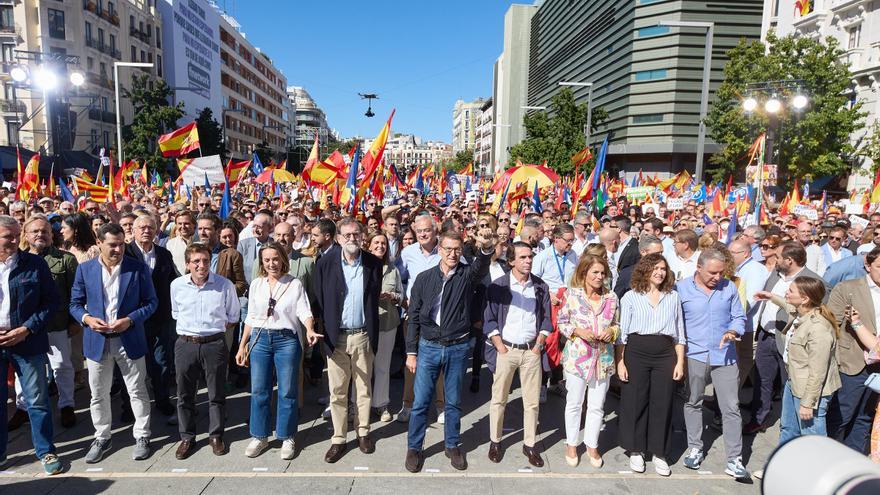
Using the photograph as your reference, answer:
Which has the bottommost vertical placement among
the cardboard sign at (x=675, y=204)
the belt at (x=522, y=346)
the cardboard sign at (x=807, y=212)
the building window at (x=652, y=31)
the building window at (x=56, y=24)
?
the belt at (x=522, y=346)

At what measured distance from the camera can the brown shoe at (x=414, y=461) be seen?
175 inches

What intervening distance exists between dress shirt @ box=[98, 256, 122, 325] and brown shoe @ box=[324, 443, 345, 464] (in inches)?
83.9

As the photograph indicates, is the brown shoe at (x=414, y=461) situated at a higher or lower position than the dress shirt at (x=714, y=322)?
lower

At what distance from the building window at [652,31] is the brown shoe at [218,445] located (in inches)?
1729

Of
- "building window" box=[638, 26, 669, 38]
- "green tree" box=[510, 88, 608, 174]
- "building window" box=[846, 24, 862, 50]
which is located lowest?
"green tree" box=[510, 88, 608, 174]

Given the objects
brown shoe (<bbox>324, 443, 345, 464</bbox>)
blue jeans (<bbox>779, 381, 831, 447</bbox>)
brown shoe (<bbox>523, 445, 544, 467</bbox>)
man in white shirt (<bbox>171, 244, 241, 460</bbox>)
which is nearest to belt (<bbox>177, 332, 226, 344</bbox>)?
man in white shirt (<bbox>171, 244, 241, 460</bbox>)

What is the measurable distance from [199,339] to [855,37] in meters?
38.3

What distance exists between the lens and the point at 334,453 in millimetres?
4598

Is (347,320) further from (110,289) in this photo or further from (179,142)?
(179,142)

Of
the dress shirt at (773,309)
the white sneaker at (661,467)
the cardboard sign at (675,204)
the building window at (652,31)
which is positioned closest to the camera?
the white sneaker at (661,467)

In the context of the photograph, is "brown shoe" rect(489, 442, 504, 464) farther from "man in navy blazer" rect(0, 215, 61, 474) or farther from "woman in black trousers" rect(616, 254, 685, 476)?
"man in navy blazer" rect(0, 215, 61, 474)

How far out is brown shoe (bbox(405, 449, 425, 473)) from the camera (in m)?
4.45

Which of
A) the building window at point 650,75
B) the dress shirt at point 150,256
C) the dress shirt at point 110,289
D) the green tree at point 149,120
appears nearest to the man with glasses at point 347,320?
the dress shirt at point 110,289

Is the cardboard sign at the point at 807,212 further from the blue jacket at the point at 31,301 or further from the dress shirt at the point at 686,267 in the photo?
the blue jacket at the point at 31,301
